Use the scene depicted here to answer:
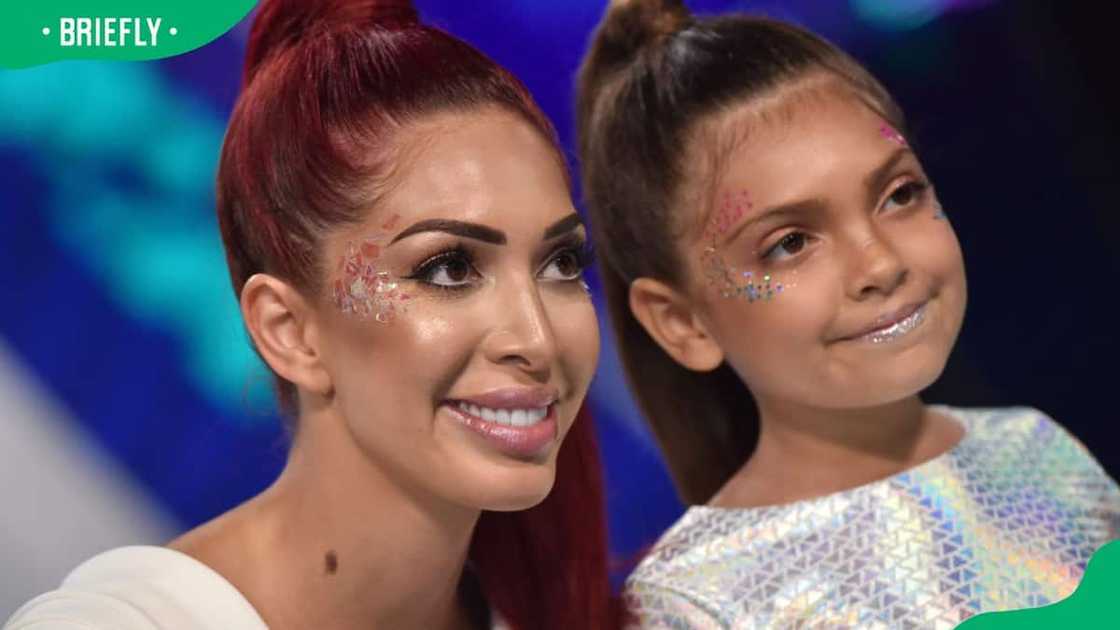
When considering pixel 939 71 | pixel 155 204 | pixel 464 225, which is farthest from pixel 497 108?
pixel 939 71

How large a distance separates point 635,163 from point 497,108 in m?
0.40

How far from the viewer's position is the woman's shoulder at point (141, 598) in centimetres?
152

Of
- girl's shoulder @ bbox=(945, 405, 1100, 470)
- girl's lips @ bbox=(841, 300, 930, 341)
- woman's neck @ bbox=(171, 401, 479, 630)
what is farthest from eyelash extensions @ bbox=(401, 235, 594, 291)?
girl's shoulder @ bbox=(945, 405, 1100, 470)

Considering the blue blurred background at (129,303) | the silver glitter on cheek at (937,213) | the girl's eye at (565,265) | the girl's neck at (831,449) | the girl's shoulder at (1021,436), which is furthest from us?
the girl's shoulder at (1021,436)

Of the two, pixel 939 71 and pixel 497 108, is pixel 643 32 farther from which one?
pixel 939 71

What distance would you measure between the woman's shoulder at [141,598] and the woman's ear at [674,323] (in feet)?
2.32

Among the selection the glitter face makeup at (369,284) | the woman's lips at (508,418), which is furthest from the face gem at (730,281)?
the glitter face makeup at (369,284)

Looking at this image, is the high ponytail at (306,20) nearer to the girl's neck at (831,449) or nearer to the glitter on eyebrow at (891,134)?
the glitter on eyebrow at (891,134)

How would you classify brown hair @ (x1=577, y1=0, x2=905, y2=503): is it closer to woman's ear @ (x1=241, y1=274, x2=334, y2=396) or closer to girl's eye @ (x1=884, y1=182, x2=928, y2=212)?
girl's eye @ (x1=884, y1=182, x2=928, y2=212)

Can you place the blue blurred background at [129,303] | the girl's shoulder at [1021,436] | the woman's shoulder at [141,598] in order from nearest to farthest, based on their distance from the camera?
the woman's shoulder at [141,598]
the blue blurred background at [129,303]
the girl's shoulder at [1021,436]

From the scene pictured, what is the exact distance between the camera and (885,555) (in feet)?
6.20

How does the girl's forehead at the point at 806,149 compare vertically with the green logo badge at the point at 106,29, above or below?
below

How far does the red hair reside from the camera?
1.58 m

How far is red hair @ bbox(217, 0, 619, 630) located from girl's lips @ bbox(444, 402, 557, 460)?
21 cm
